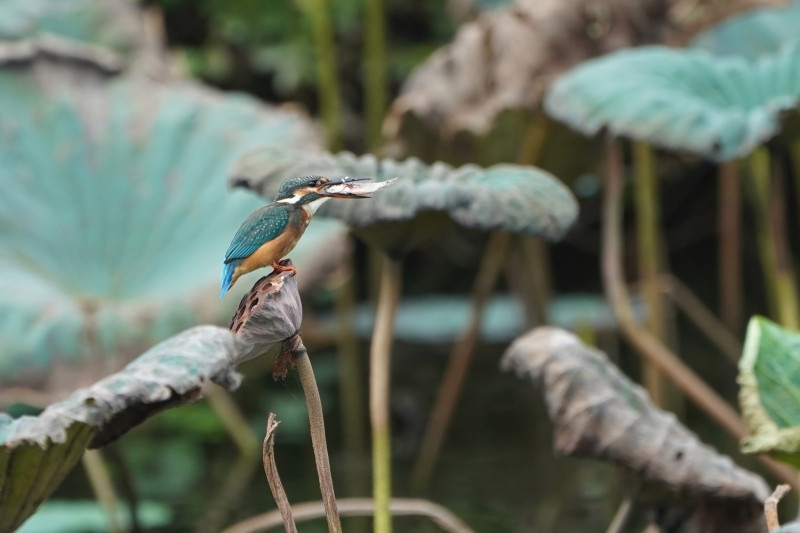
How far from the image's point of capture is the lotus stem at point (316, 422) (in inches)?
43.6

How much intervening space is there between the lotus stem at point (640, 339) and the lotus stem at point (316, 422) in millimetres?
1277

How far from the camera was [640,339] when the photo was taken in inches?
101

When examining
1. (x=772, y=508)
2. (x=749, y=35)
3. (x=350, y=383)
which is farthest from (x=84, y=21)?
(x=772, y=508)

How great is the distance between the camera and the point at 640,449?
1664mm

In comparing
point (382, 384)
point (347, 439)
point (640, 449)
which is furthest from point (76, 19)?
point (640, 449)

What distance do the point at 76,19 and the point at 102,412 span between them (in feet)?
9.10

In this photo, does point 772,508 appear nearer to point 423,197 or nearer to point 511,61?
point 423,197

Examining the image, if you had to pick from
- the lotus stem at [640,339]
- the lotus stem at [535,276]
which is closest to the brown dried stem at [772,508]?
the lotus stem at [640,339]

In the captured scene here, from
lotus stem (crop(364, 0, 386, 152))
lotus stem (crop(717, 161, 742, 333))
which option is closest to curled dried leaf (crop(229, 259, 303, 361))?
lotus stem (crop(364, 0, 386, 152))

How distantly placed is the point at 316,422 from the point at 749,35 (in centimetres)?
276

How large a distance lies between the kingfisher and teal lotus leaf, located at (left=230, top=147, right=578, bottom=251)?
0.51m

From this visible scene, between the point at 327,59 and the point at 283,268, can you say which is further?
the point at 327,59

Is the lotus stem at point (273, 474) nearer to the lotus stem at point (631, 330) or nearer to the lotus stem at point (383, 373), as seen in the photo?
the lotus stem at point (383, 373)

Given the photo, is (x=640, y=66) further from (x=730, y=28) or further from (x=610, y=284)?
(x=730, y=28)
